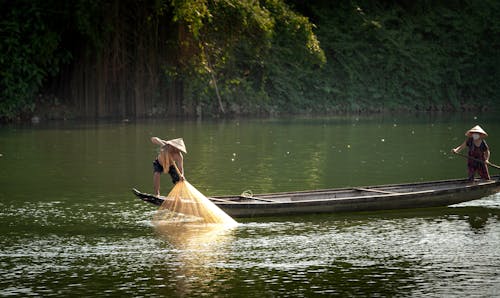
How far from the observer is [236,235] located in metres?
15.4

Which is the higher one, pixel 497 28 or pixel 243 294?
pixel 497 28

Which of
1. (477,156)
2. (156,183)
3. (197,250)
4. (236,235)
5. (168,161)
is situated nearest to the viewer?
(197,250)

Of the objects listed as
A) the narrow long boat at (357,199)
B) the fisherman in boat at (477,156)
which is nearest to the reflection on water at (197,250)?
the narrow long boat at (357,199)

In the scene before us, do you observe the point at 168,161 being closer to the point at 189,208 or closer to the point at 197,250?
the point at 189,208

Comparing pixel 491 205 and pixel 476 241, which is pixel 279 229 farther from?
pixel 491 205

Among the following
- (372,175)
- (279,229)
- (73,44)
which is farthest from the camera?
(73,44)

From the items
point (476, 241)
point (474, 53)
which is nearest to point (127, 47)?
point (474, 53)

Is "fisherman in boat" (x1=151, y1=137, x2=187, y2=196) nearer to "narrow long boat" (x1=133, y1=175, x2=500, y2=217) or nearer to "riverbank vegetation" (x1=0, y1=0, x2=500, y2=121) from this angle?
"narrow long boat" (x1=133, y1=175, x2=500, y2=217)

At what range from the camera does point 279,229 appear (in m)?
15.8

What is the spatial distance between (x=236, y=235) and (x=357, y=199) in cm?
265

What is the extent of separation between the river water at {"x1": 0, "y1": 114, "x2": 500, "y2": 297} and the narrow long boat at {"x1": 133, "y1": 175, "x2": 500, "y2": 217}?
0.18 metres

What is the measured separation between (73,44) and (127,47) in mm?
2076

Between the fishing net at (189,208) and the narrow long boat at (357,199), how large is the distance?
0.19m

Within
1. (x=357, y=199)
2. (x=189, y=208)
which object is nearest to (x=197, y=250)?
(x=189, y=208)
